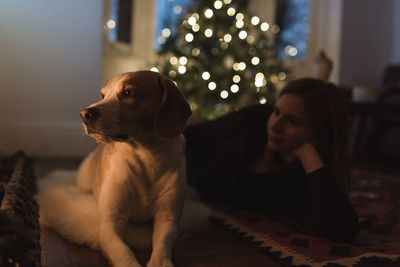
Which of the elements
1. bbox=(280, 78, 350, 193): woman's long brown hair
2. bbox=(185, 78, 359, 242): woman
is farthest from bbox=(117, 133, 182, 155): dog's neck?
bbox=(280, 78, 350, 193): woman's long brown hair

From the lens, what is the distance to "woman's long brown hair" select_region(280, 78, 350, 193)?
1.61 metres

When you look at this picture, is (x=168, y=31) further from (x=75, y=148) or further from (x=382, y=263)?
(x=382, y=263)

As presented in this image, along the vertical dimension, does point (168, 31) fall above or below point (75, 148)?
above

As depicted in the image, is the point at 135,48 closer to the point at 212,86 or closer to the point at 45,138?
the point at 212,86

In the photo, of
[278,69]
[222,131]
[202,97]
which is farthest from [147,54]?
[222,131]

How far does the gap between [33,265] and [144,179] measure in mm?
495

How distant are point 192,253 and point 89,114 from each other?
1.72 feet

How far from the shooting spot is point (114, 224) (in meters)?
1.16

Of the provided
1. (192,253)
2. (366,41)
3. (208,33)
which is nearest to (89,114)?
(192,253)

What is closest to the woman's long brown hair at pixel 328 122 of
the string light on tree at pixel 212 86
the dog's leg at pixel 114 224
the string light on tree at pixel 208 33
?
the dog's leg at pixel 114 224

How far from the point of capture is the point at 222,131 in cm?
208

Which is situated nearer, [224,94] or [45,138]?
[45,138]

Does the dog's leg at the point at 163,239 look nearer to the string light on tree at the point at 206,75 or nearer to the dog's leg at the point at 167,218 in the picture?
the dog's leg at the point at 167,218

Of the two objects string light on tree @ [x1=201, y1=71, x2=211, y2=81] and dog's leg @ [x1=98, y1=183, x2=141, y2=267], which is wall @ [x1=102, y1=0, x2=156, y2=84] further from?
dog's leg @ [x1=98, y1=183, x2=141, y2=267]
